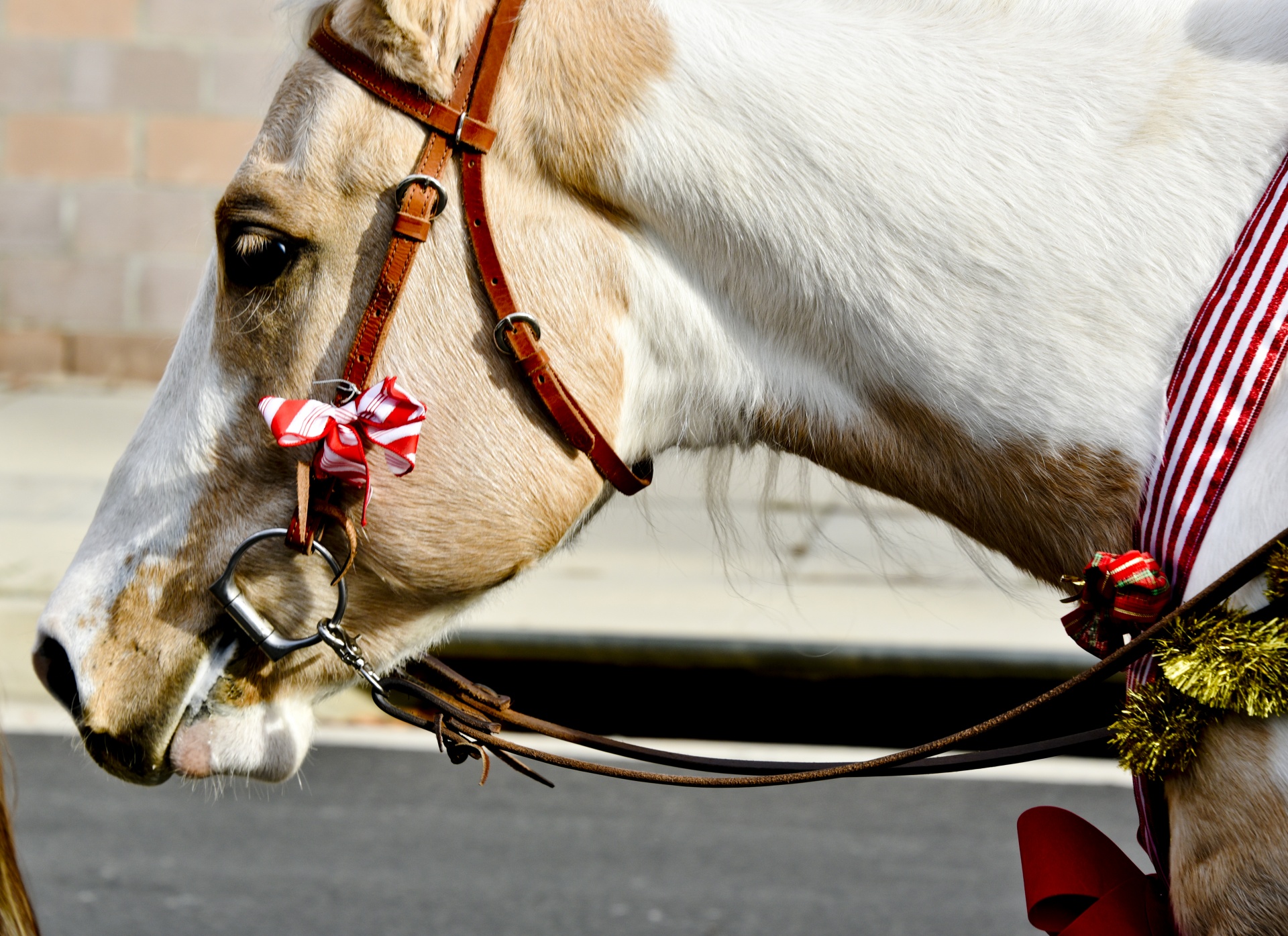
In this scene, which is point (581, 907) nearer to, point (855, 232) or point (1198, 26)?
Result: point (855, 232)

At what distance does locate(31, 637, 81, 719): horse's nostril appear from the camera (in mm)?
1557

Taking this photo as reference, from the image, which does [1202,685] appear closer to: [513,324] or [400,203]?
[513,324]

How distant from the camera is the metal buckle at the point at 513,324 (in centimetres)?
139

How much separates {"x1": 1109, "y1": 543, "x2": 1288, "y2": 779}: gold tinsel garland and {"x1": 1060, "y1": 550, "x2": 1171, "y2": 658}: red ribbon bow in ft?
0.11

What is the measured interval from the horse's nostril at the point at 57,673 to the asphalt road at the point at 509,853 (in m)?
1.64

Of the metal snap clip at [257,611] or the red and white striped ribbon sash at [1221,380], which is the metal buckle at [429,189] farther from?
the red and white striped ribbon sash at [1221,380]

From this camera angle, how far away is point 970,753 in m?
1.57

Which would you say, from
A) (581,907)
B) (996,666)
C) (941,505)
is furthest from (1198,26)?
(996,666)

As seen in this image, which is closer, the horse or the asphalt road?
the horse

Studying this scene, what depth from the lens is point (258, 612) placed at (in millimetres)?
1520

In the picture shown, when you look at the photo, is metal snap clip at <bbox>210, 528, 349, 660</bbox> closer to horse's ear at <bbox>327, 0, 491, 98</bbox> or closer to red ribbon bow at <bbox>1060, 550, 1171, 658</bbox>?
horse's ear at <bbox>327, 0, 491, 98</bbox>

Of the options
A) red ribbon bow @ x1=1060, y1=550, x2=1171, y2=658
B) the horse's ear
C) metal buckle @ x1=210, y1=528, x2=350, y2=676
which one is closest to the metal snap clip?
metal buckle @ x1=210, y1=528, x2=350, y2=676

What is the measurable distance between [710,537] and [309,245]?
4476 millimetres

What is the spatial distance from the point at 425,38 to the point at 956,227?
0.59 meters
